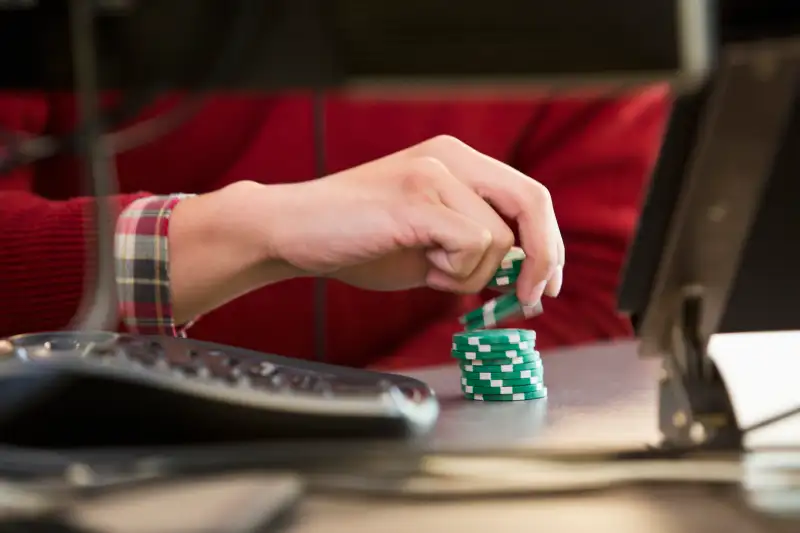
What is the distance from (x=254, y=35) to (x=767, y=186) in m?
0.45

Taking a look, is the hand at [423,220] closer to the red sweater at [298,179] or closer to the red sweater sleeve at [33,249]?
the red sweater at [298,179]

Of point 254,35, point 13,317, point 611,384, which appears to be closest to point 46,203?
point 13,317

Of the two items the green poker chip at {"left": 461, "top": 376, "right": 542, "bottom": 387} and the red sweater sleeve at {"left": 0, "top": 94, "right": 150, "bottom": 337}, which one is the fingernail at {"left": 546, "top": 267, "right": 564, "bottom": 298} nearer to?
the green poker chip at {"left": 461, "top": 376, "right": 542, "bottom": 387}

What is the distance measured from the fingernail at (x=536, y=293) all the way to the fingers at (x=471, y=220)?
0.13ft

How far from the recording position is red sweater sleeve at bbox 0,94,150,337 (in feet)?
2.68

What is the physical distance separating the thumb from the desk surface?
→ 11 cm

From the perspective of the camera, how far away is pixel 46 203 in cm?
84

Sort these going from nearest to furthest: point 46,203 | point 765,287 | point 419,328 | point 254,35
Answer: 1. point 765,287
2. point 254,35
3. point 46,203
4. point 419,328

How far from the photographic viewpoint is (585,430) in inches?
20.4

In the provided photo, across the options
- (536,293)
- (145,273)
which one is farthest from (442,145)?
(145,273)

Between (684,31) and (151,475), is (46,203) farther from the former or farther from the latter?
(684,31)

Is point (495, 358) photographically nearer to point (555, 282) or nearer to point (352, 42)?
point (555, 282)

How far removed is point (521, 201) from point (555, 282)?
87 millimetres

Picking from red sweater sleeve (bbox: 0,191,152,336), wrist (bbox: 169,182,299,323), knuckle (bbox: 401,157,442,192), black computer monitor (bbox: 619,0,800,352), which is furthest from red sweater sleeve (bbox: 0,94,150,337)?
black computer monitor (bbox: 619,0,800,352)
